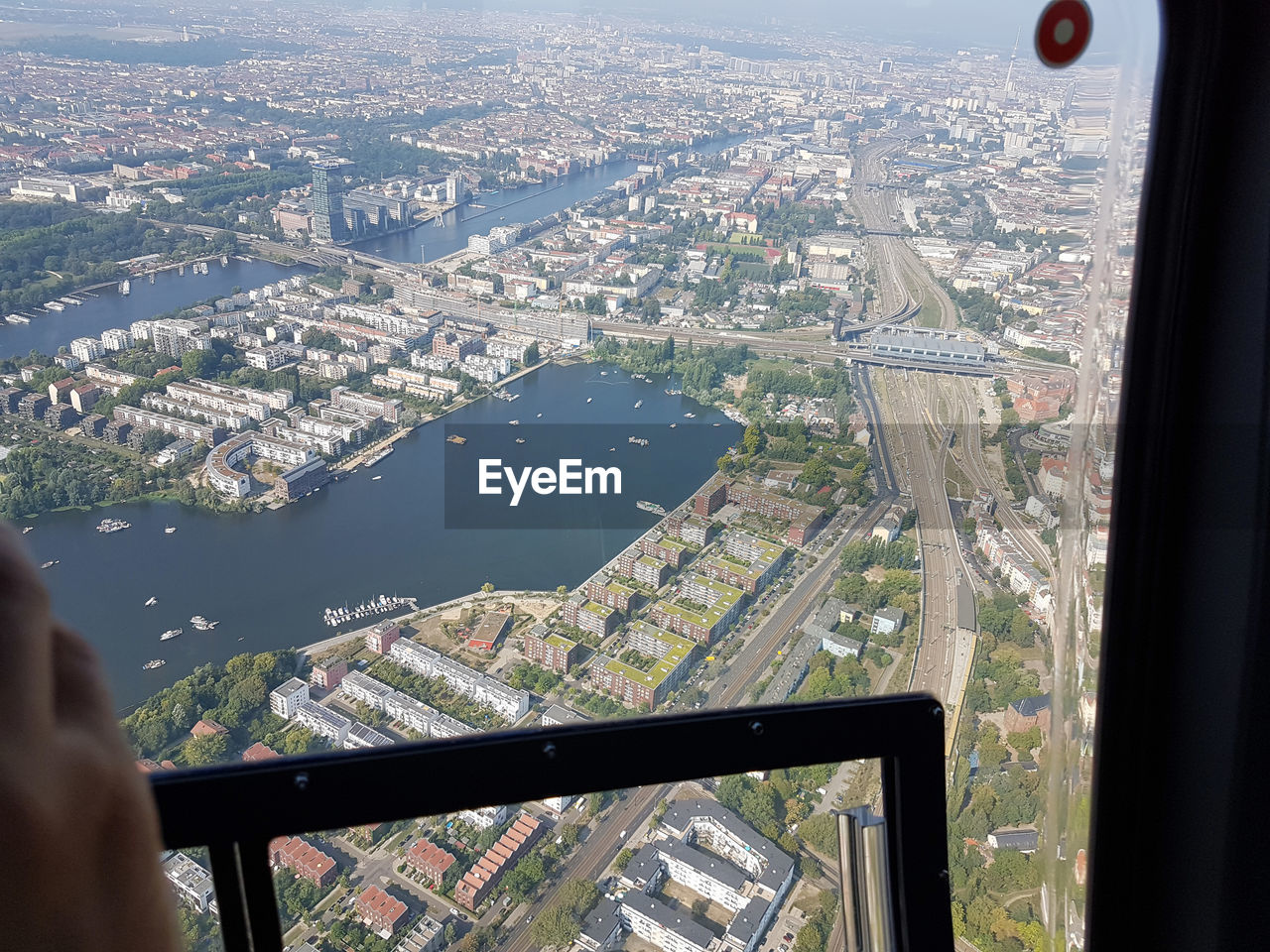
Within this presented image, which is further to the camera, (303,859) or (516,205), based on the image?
(516,205)

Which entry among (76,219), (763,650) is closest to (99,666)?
(763,650)

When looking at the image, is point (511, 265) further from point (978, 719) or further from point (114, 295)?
point (978, 719)

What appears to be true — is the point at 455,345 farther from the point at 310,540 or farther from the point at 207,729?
the point at 207,729

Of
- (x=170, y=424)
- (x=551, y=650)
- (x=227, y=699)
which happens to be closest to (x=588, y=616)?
(x=551, y=650)

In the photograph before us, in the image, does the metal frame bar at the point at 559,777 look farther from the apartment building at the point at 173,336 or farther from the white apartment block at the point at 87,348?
the apartment building at the point at 173,336

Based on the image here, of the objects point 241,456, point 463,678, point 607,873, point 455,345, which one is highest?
point 455,345
